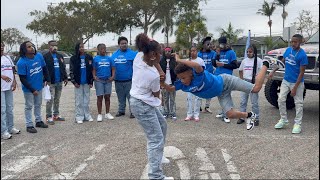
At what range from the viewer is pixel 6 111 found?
6.80 meters

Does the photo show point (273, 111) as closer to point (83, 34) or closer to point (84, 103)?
point (84, 103)

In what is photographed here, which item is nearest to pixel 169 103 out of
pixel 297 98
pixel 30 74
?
pixel 297 98

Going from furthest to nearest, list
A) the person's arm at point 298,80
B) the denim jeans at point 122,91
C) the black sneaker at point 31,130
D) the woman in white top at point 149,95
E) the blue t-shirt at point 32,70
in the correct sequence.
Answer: the denim jeans at point 122,91, the black sneaker at point 31,130, the blue t-shirt at point 32,70, the person's arm at point 298,80, the woman in white top at point 149,95

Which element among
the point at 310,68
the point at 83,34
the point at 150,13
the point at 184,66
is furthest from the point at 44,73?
the point at 83,34

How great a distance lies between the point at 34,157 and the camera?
5406 millimetres

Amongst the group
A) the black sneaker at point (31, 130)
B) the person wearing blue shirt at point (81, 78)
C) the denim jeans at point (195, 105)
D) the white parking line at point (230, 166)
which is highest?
the person wearing blue shirt at point (81, 78)

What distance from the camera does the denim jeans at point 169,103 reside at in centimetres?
830

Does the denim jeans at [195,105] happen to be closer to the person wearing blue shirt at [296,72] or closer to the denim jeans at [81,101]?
the person wearing blue shirt at [296,72]

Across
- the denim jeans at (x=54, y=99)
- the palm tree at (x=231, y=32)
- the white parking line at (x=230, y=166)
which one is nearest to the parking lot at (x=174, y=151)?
the white parking line at (x=230, y=166)

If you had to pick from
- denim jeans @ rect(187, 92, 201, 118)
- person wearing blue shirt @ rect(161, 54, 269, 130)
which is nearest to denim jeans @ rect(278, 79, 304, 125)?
person wearing blue shirt @ rect(161, 54, 269, 130)

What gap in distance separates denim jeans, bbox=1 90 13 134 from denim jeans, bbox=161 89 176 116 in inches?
124

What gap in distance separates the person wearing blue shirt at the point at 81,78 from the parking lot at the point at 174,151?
35 centimetres

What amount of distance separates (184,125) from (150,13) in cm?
2867

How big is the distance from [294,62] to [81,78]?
13.7 ft
